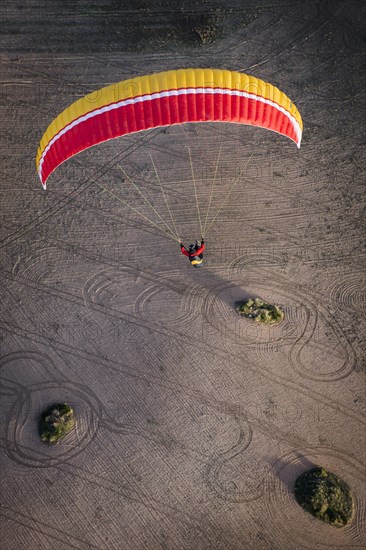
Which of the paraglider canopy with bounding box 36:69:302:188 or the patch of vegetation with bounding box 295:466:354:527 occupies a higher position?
the paraglider canopy with bounding box 36:69:302:188

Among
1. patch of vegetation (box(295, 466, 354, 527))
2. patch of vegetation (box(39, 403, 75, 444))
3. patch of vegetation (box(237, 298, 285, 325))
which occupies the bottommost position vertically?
patch of vegetation (box(39, 403, 75, 444))

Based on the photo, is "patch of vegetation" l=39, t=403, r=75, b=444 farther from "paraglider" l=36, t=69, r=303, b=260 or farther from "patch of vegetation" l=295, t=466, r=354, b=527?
"paraglider" l=36, t=69, r=303, b=260

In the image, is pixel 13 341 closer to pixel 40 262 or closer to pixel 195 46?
pixel 40 262

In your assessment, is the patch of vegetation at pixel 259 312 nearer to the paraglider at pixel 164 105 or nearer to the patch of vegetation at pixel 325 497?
the patch of vegetation at pixel 325 497

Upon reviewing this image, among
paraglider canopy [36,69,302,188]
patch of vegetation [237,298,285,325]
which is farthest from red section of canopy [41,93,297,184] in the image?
patch of vegetation [237,298,285,325]

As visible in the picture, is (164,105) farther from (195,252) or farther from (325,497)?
(325,497)

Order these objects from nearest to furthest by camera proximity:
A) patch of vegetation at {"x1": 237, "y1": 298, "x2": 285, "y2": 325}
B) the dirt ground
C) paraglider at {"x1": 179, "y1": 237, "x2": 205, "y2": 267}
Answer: paraglider at {"x1": 179, "y1": 237, "x2": 205, "y2": 267} < the dirt ground < patch of vegetation at {"x1": 237, "y1": 298, "x2": 285, "y2": 325}
